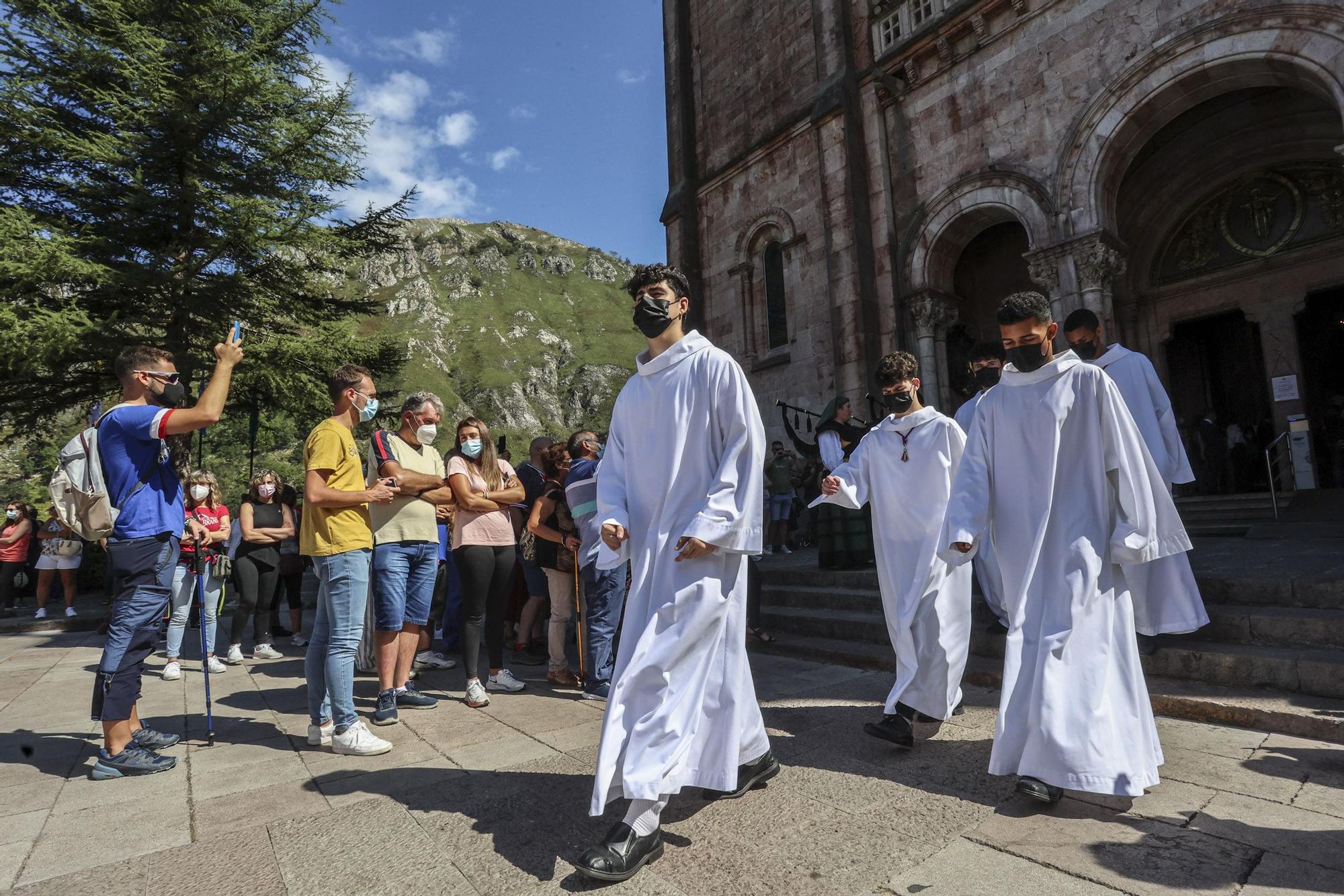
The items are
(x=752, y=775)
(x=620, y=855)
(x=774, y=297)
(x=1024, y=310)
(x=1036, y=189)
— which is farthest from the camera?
(x=774, y=297)

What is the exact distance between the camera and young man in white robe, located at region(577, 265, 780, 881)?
2479 millimetres

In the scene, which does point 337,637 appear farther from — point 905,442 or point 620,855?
point 905,442

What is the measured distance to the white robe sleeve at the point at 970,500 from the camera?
10.6 ft

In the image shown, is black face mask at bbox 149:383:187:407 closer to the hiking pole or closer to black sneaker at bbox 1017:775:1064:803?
the hiking pole

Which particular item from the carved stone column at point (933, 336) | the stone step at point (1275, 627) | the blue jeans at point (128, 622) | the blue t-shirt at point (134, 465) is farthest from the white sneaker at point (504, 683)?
the carved stone column at point (933, 336)

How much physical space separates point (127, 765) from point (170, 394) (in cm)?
193

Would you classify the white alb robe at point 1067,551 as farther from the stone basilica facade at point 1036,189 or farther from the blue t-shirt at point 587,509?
the stone basilica facade at point 1036,189

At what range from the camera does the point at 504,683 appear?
5.16 metres

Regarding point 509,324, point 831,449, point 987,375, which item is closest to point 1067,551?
point 987,375

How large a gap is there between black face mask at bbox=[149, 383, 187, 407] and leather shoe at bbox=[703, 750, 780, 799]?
3458mm

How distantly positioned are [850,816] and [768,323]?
41.8 feet

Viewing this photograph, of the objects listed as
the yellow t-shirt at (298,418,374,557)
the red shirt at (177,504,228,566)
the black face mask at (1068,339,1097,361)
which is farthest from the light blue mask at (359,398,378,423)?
the black face mask at (1068,339,1097,361)

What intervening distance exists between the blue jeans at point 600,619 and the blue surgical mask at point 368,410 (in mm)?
1859

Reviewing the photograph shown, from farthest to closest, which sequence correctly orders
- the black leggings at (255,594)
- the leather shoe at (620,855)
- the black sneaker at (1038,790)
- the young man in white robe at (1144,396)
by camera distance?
the black leggings at (255,594) < the young man in white robe at (1144,396) < the black sneaker at (1038,790) < the leather shoe at (620,855)
